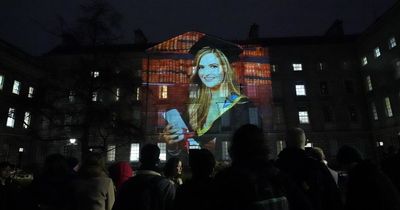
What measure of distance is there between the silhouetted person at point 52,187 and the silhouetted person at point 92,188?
0.23 m

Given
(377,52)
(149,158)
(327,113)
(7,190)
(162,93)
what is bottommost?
(7,190)

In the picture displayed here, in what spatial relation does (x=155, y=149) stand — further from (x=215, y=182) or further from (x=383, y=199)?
(x=383, y=199)

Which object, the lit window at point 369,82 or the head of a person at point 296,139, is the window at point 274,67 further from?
the head of a person at point 296,139

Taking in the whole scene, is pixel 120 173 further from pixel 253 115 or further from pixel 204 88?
pixel 253 115

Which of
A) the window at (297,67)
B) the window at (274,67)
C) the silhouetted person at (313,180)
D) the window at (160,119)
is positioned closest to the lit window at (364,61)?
the window at (297,67)

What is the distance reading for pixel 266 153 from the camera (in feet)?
5.92

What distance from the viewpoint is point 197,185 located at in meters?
2.27

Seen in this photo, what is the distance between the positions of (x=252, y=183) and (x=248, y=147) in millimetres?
265

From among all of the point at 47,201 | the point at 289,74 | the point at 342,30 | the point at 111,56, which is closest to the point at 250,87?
the point at 289,74

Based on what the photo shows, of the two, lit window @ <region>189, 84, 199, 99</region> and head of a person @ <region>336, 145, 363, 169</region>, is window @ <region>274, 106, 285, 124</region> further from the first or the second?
head of a person @ <region>336, 145, 363, 169</region>

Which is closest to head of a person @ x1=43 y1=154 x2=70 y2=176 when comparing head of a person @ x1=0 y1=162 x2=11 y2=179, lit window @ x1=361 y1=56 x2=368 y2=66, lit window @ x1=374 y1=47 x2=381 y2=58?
head of a person @ x1=0 y1=162 x2=11 y2=179

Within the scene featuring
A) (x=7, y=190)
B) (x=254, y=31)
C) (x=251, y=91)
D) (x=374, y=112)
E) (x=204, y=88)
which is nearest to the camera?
(x=7, y=190)

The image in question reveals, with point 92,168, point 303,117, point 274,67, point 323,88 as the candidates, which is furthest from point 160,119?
point 92,168

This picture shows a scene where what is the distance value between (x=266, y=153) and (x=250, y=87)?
92.1 feet
